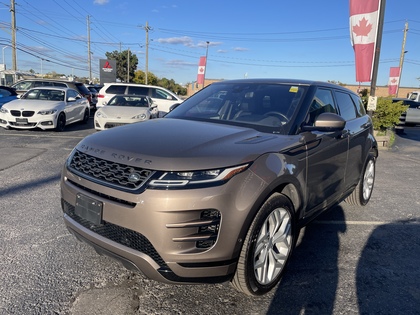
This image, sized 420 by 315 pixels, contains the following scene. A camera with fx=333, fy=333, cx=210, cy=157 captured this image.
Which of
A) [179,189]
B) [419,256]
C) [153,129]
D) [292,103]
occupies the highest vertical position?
[292,103]

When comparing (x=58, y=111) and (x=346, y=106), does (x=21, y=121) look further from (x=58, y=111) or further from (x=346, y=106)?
(x=346, y=106)

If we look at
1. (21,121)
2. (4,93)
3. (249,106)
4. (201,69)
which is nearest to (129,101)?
(21,121)

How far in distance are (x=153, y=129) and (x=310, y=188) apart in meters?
1.55

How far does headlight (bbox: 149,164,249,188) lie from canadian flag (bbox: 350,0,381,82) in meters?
9.63

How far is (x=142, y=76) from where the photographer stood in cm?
6606

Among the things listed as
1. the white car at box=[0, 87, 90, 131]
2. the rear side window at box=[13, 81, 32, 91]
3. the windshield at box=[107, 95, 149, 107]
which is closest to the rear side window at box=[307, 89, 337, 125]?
the windshield at box=[107, 95, 149, 107]

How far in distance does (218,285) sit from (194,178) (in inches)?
44.1

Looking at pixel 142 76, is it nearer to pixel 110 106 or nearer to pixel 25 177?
pixel 110 106

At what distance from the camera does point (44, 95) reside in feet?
39.6

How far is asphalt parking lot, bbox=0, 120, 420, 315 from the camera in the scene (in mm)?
2510

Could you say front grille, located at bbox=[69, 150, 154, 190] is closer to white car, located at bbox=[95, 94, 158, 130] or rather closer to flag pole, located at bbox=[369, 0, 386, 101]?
white car, located at bbox=[95, 94, 158, 130]

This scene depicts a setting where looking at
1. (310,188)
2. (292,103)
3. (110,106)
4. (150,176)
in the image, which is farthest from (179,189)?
(110,106)

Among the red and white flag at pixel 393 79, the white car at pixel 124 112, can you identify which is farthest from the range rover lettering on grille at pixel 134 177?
the red and white flag at pixel 393 79

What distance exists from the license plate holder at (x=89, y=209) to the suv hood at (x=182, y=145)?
0.33 m
